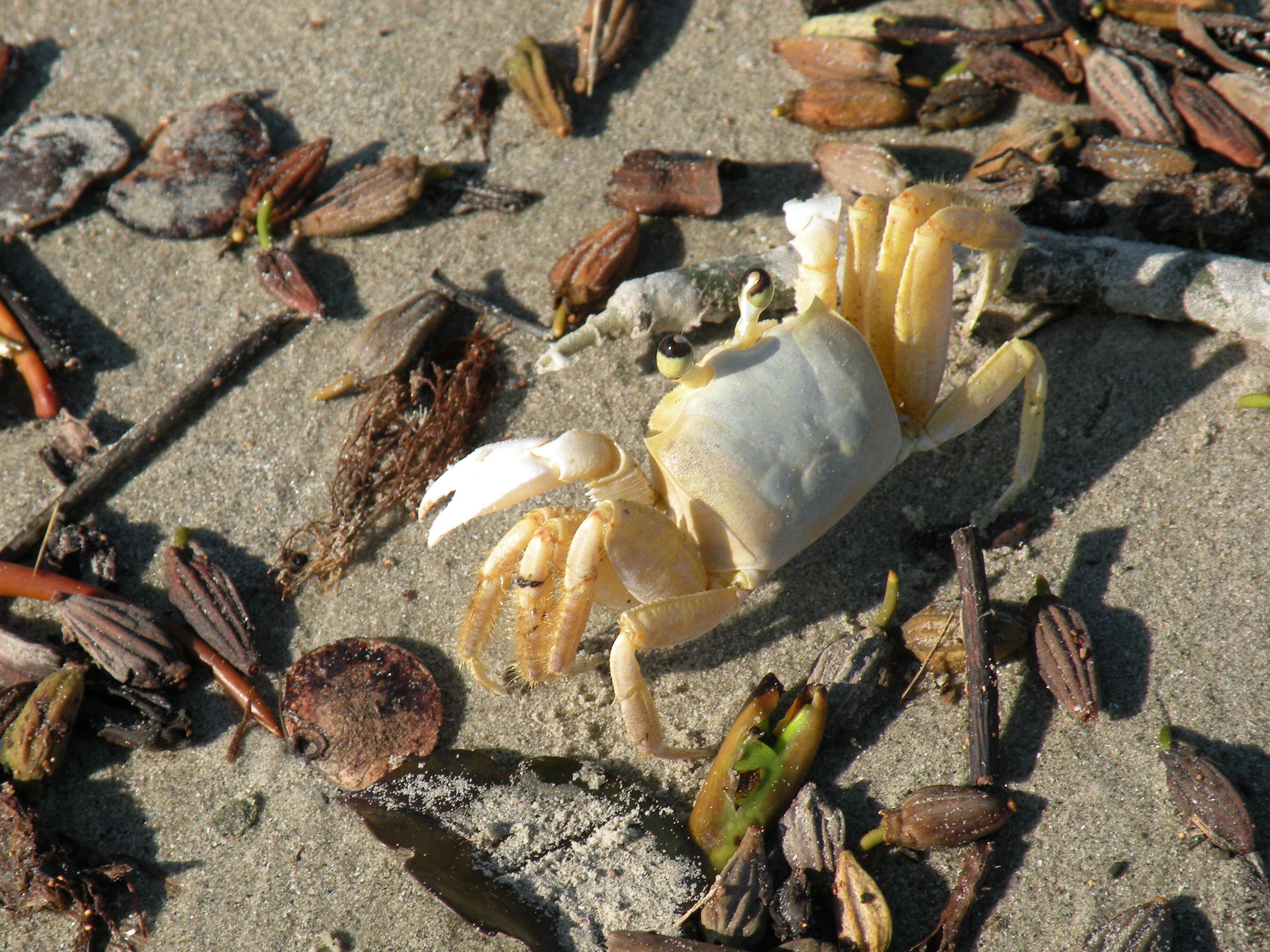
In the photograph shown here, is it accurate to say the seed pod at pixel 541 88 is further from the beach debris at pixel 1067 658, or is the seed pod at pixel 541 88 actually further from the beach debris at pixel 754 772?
the beach debris at pixel 1067 658

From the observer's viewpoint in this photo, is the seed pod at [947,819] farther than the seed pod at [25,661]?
No

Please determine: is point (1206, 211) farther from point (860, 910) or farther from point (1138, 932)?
point (860, 910)

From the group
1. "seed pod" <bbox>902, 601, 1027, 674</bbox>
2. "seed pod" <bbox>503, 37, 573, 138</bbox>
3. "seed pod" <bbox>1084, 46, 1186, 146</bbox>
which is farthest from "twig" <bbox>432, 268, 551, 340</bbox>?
"seed pod" <bbox>1084, 46, 1186, 146</bbox>

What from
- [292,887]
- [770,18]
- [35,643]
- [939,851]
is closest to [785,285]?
[770,18]

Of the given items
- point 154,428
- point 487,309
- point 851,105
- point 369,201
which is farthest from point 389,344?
point 851,105

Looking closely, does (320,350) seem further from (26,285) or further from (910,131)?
(910,131)

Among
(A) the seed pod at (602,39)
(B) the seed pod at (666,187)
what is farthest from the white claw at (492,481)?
(A) the seed pod at (602,39)

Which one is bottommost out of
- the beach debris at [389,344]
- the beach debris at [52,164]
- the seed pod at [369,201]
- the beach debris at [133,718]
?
the beach debris at [133,718]
